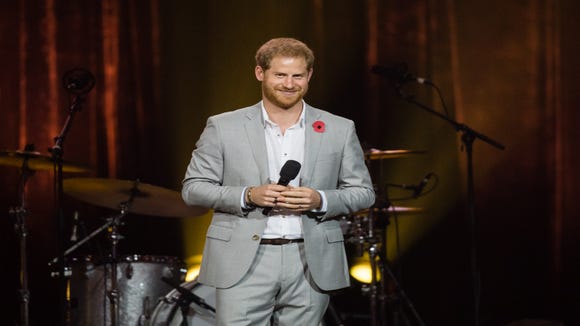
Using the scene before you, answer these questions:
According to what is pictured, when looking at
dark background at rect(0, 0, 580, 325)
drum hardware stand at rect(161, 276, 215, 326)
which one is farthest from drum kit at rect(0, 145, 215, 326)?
dark background at rect(0, 0, 580, 325)

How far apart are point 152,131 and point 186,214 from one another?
3.58 ft

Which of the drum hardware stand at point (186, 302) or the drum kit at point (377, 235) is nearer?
the drum hardware stand at point (186, 302)

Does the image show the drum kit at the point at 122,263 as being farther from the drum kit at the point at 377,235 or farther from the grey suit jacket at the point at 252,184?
the grey suit jacket at the point at 252,184

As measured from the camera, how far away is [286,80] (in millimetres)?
2947

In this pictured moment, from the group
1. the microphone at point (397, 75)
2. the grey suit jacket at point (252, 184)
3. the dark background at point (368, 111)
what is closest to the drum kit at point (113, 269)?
the dark background at point (368, 111)

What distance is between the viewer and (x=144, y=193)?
4746mm

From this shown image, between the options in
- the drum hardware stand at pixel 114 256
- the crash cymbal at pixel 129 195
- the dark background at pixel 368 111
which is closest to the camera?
the crash cymbal at pixel 129 195

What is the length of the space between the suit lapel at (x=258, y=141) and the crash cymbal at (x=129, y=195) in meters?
1.76

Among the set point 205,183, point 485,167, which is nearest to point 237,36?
point 485,167

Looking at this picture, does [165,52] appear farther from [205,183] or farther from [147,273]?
[205,183]

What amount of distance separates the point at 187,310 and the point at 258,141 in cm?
190

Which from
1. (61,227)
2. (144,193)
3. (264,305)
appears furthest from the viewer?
(144,193)

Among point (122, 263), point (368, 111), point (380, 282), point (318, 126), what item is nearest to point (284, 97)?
point (318, 126)

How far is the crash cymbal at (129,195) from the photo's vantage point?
4.68 metres
